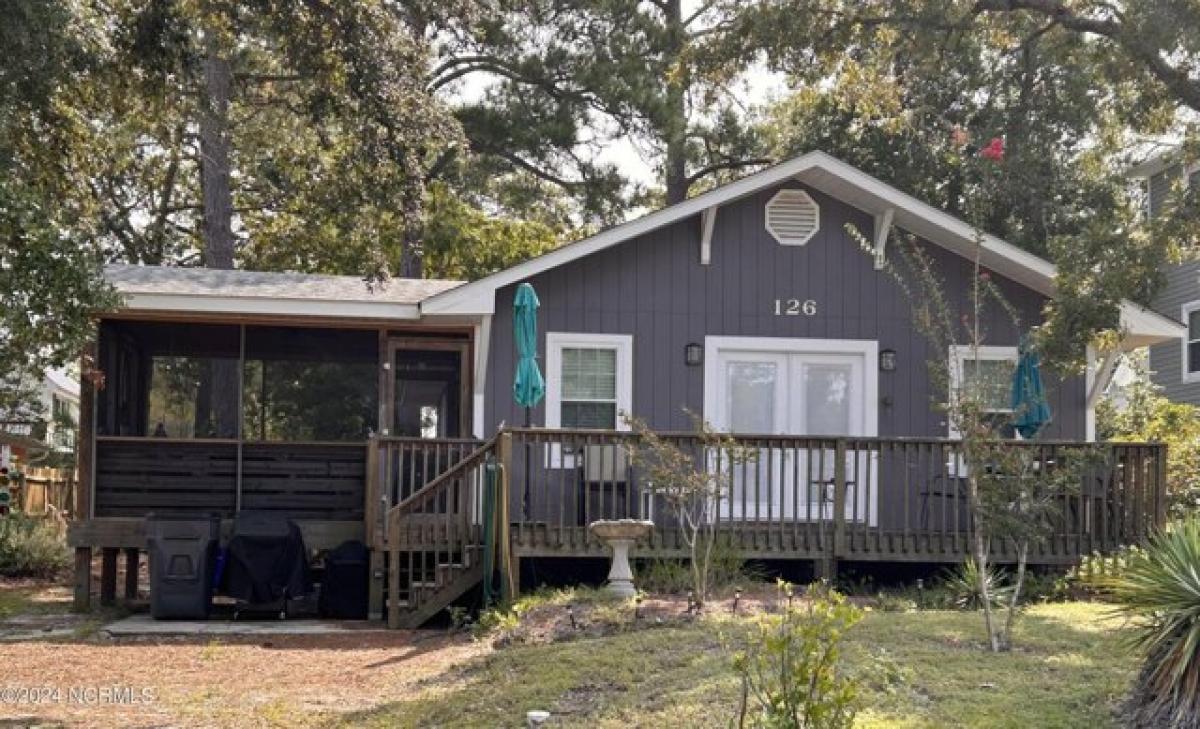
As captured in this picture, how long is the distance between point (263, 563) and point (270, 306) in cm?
273

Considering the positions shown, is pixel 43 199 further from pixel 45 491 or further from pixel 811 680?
pixel 45 491

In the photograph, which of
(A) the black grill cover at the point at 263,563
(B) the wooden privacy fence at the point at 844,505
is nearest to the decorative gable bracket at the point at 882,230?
(B) the wooden privacy fence at the point at 844,505

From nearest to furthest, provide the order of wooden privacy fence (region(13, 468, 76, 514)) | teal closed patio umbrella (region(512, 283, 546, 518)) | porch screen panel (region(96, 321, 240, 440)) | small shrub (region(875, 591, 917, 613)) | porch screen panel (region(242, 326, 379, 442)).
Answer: small shrub (region(875, 591, 917, 613)), teal closed patio umbrella (region(512, 283, 546, 518)), porch screen panel (region(96, 321, 240, 440)), porch screen panel (region(242, 326, 379, 442)), wooden privacy fence (region(13, 468, 76, 514))

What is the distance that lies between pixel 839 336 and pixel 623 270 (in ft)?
7.96

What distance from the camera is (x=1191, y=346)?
24531 mm

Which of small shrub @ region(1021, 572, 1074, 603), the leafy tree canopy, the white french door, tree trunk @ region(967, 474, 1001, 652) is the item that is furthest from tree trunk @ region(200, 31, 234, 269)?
tree trunk @ region(967, 474, 1001, 652)

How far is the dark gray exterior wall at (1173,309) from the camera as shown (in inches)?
959

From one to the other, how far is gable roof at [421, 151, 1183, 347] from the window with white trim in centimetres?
90

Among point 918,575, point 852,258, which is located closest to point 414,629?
point 918,575

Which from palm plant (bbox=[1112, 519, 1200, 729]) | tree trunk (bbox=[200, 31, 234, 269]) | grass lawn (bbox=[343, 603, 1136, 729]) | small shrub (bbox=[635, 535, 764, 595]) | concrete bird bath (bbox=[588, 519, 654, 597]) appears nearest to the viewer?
palm plant (bbox=[1112, 519, 1200, 729])

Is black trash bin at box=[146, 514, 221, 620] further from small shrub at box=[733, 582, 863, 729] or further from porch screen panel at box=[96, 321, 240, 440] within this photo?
small shrub at box=[733, 582, 863, 729]

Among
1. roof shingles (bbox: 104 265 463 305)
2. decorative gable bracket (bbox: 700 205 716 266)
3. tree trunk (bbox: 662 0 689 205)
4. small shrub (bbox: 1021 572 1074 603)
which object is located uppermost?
tree trunk (bbox: 662 0 689 205)

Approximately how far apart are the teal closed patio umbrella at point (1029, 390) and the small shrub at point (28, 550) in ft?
41.8

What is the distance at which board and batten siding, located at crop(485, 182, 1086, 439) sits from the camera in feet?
46.7
